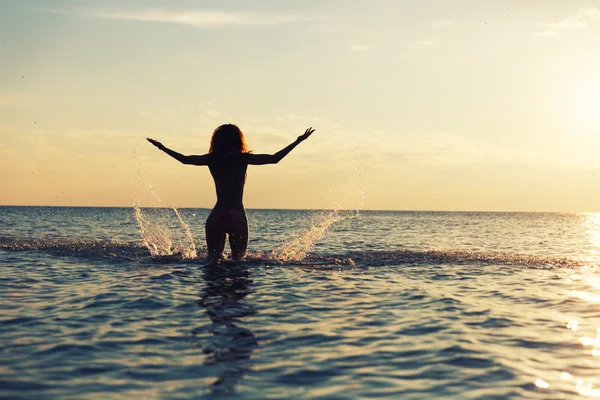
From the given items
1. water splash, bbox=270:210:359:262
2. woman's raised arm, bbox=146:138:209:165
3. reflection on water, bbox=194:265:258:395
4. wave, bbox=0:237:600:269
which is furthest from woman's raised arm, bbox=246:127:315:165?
water splash, bbox=270:210:359:262

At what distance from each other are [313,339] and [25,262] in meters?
9.87

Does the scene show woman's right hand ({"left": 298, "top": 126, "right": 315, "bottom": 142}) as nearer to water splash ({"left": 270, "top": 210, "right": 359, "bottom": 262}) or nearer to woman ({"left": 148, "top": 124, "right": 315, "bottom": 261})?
woman ({"left": 148, "top": 124, "right": 315, "bottom": 261})

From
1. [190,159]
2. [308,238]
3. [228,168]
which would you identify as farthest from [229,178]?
[308,238]

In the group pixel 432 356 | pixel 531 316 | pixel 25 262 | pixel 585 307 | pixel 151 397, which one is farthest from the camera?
pixel 25 262

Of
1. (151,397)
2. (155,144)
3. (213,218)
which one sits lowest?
(151,397)

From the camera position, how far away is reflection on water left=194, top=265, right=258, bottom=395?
17.5ft

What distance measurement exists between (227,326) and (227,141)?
5052 mm

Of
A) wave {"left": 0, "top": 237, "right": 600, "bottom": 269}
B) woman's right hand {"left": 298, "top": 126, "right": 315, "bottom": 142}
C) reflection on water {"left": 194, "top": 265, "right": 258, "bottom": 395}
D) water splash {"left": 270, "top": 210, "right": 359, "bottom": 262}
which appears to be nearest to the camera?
reflection on water {"left": 194, "top": 265, "right": 258, "bottom": 395}

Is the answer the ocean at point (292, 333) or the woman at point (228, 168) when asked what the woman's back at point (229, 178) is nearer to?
the woman at point (228, 168)

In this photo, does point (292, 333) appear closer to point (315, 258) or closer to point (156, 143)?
point (156, 143)

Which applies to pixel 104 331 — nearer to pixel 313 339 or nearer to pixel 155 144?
pixel 313 339

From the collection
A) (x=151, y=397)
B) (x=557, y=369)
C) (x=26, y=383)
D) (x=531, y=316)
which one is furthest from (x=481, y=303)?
(x=26, y=383)

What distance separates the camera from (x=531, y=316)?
8312mm

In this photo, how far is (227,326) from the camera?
7.07 m
